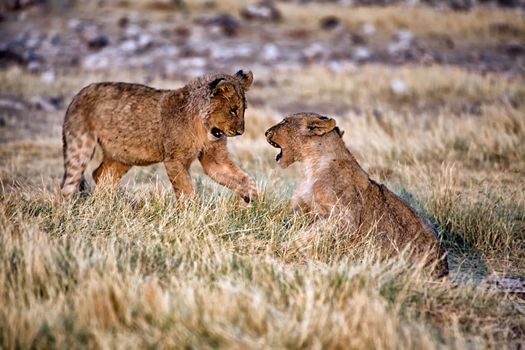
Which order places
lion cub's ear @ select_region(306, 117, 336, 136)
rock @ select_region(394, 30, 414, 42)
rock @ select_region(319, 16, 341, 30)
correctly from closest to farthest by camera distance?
lion cub's ear @ select_region(306, 117, 336, 136), rock @ select_region(394, 30, 414, 42), rock @ select_region(319, 16, 341, 30)

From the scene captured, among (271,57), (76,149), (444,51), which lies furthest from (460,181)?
(444,51)

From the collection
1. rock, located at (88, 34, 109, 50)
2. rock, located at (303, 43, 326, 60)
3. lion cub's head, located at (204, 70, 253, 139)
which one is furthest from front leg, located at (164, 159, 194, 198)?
rock, located at (88, 34, 109, 50)

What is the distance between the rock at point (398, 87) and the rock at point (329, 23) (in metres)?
9.75

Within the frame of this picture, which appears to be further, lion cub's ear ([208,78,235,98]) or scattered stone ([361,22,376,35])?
scattered stone ([361,22,376,35])

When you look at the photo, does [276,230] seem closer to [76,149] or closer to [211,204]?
[211,204]

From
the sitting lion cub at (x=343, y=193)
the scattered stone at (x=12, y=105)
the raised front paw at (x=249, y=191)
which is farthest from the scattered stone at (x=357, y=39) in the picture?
the sitting lion cub at (x=343, y=193)

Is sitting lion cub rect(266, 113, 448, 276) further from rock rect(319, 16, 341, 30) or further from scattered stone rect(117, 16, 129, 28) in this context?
rock rect(319, 16, 341, 30)

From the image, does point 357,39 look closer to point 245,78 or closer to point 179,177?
point 245,78

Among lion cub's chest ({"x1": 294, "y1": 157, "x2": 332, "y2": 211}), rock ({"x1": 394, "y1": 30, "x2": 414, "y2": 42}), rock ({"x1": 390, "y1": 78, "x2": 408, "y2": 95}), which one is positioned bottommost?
rock ({"x1": 394, "y1": 30, "x2": 414, "y2": 42})

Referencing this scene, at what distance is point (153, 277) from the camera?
505 centimetres

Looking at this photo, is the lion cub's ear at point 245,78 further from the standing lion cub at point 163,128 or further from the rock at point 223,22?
the rock at point 223,22

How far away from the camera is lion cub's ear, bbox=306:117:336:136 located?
265 inches

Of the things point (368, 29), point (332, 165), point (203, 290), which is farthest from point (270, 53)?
point (203, 290)

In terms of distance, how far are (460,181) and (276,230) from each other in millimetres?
3849
